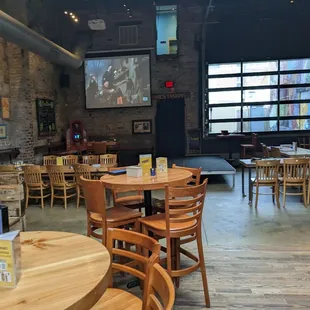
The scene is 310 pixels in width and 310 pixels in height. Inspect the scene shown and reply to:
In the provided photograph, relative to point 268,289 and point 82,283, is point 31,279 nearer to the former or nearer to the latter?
point 82,283

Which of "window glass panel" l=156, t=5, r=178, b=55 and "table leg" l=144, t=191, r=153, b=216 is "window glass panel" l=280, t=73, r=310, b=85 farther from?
"table leg" l=144, t=191, r=153, b=216

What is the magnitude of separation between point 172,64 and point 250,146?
3974 millimetres

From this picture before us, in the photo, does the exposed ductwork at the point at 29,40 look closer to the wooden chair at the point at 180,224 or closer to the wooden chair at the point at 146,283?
the wooden chair at the point at 180,224

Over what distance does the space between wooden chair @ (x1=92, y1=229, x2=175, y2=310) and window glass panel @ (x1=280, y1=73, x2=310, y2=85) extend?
35.2 ft

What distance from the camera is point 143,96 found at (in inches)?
439

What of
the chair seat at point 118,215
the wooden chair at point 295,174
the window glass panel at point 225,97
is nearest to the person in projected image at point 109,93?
the window glass panel at point 225,97

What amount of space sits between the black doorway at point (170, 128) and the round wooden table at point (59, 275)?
9.69 meters

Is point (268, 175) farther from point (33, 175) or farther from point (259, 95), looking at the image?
point (259, 95)

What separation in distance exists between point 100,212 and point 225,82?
947 cm

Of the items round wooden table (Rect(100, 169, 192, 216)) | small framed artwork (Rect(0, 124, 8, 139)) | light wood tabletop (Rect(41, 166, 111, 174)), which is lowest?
light wood tabletop (Rect(41, 166, 111, 174))

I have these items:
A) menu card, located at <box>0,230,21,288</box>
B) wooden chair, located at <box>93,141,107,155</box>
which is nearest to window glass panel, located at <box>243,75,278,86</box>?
wooden chair, located at <box>93,141,107,155</box>

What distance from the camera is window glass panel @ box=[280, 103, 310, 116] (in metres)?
10.8

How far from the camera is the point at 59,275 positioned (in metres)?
1.27

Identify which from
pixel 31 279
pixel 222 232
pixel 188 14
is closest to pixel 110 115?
pixel 188 14
